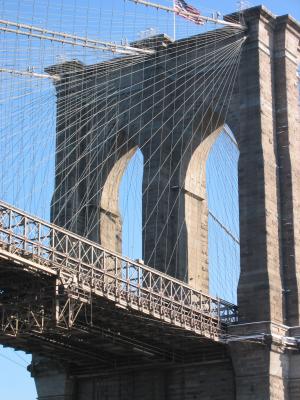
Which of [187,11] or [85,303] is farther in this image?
[187,11]

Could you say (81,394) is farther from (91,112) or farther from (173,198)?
(91,112)

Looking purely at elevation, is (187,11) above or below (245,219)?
above

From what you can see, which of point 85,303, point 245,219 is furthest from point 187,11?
point 85,303

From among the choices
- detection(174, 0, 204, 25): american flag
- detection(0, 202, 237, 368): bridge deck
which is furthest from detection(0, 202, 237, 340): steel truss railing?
detection(174, 0, 204, 25): american flag

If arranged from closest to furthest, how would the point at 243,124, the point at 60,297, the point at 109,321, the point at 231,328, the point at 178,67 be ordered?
1. the point at 60,297
2. the point at 109,321
3. the point at 231,328
4. the point at 243,124
5. the point at 178,67

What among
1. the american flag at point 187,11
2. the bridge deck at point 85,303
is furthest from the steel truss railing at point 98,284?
the american flag at point 187,11

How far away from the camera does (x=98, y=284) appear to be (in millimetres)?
47906

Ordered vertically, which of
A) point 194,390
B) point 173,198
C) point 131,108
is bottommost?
point 194,390

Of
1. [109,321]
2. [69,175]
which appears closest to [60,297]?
[109,321]

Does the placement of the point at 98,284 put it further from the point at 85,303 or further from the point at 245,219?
the point at 245,219

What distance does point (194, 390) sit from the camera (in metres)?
58.2

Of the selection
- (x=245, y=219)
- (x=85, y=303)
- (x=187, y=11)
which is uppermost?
(x=187, y=11)

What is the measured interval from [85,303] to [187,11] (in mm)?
20657

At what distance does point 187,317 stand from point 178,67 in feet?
61.4
